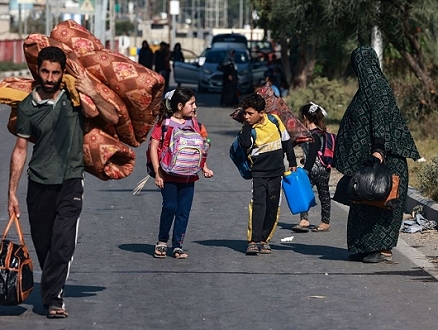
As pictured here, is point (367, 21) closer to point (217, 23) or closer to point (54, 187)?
point (54, 187)

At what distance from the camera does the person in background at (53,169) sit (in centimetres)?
750

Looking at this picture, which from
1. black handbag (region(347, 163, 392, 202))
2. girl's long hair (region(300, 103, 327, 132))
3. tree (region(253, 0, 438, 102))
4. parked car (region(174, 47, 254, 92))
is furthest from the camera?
parked car (region(174, 47, 254, 92))

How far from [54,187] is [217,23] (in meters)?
154

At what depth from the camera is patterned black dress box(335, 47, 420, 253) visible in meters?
9.82

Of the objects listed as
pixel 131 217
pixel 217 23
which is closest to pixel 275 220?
pixel 131 217

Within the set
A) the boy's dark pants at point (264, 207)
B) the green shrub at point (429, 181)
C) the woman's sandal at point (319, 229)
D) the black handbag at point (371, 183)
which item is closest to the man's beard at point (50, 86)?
the black handbag at point (371, 183)

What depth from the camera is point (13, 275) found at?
741 cm

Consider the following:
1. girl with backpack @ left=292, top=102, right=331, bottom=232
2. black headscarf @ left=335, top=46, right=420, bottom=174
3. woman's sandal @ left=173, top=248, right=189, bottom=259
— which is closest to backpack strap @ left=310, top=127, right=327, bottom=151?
girl with backpack @ left=292, top=102, right=331, bottom=232

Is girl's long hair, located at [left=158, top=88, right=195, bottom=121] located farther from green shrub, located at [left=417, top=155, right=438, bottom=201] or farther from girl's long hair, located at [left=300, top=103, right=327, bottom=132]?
green shrub, located at [left=417, top=155, right=438, bottom=201]

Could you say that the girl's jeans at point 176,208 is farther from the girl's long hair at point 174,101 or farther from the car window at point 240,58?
the car window at point 240,58

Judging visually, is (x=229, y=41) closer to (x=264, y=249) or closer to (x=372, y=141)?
(x=264, y=249)

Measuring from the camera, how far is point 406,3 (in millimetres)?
22172

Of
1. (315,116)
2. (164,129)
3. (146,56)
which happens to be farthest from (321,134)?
(146,56)

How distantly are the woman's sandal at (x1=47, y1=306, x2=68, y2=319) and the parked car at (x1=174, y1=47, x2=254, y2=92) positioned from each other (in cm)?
3211
